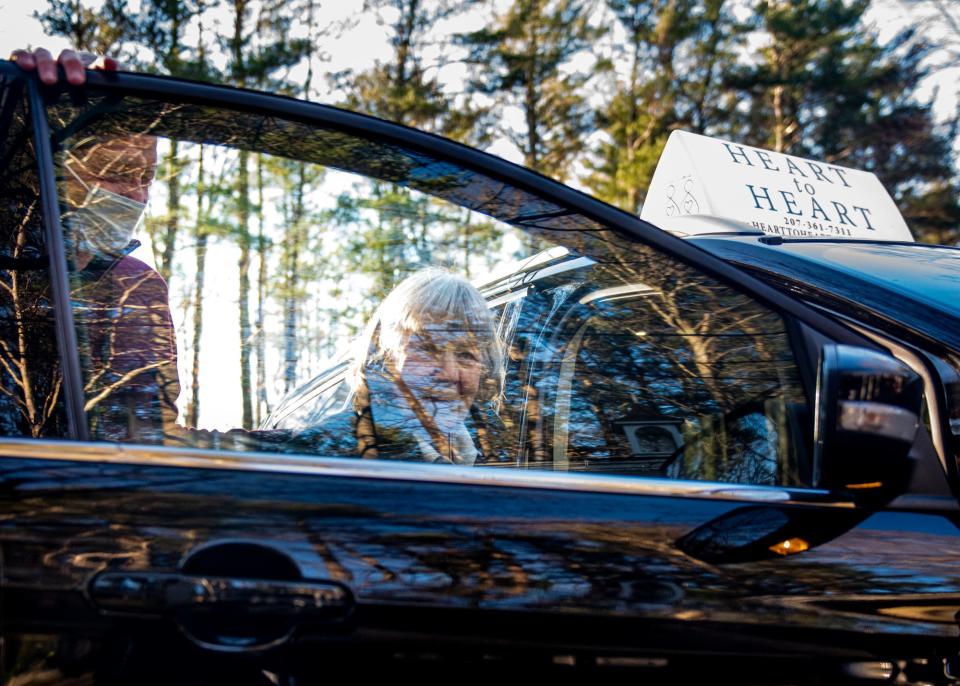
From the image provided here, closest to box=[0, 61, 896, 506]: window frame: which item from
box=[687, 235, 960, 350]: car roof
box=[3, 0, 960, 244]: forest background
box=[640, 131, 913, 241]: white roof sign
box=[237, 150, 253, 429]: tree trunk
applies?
box=[237, 150, 253, 429]: tree trunk

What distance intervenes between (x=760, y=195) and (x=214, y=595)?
2757 mm

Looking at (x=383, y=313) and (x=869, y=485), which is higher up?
(x=383, y=313)

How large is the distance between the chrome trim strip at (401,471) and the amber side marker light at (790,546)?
56 mm

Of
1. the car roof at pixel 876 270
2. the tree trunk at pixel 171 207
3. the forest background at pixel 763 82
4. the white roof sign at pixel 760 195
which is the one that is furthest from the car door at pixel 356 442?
the forest background at pixel 763 82

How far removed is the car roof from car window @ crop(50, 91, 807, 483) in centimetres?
45

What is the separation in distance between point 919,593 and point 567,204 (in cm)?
80

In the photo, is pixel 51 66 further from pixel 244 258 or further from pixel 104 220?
pixel 244 258

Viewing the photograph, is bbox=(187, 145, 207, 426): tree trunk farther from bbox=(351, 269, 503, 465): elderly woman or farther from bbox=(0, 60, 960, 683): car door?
bbox=(351, 269, 503, 465): elderly woman

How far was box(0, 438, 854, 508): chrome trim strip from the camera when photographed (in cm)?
118

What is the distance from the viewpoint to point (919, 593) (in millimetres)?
1336

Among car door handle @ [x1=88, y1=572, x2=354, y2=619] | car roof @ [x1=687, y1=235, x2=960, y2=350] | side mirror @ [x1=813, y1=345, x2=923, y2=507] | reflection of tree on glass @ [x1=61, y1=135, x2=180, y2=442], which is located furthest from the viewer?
car roof @ [x1=687, y1=235, x2=960, y2=350]

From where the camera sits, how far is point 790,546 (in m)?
1.30

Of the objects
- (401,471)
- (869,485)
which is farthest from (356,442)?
(869,485)

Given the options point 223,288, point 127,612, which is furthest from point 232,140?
point 127,612
